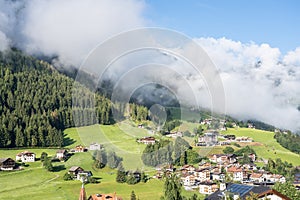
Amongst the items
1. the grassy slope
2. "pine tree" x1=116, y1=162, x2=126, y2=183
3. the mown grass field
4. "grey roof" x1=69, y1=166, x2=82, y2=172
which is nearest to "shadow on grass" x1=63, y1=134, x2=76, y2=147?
the mown grass field

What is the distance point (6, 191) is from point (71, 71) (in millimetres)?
83500

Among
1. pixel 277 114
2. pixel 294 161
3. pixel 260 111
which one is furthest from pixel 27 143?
pixel 277 114

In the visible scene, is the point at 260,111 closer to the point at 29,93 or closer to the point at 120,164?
the point at 29,93

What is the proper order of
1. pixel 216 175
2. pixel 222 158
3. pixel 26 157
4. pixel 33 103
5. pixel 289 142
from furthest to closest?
1. pixel 33 103
2. pixel 289 142
3. pixel 222 158
4. pixel 26 157
5. pixel 216 175

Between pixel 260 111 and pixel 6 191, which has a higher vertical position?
pixel 260 111

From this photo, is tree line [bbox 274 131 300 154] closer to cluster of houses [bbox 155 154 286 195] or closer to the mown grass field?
cluster of houses [bbox 155 154 286 195]

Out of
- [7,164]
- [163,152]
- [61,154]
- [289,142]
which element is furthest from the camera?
[289,142]

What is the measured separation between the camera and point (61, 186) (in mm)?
40312

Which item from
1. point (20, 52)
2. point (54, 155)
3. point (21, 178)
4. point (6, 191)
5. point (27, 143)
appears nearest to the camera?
point (6, 191)

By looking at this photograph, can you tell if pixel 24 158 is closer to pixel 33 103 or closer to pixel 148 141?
pixel 148 141

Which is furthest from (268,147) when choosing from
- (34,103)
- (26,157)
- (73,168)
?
(34,103)

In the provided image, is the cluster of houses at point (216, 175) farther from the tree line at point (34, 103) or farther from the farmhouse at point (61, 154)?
the farmhouse at point (61, 154)

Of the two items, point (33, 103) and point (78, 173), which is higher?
point (33, 103)

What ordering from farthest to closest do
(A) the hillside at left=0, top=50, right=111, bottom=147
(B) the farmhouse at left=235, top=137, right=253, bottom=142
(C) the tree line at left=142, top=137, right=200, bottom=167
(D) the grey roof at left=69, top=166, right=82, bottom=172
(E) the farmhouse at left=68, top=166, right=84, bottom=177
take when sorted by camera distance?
(B) the farmhouse at left=235, top=137, right=253, bottom=142
(A) the hillside at left=0, top=50, right=111, bottom=147
(D) the grey roof at left=69, top=166, right=82, bottom=172
(E) the farmhouse at left=68, top=166, right=84, bottom=177
(C) the tree line at left=142, top=137, right=200, bottom=167
